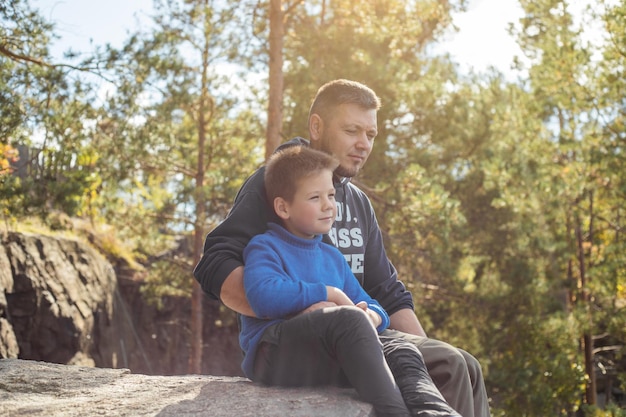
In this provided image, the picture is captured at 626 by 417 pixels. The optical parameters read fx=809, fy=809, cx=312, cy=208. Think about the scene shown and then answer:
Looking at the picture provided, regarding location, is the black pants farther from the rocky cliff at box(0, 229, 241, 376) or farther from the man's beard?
the rocky cliff at box(0, 229, 241, 376)

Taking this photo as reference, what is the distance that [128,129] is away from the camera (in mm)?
9016

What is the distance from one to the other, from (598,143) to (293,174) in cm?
925

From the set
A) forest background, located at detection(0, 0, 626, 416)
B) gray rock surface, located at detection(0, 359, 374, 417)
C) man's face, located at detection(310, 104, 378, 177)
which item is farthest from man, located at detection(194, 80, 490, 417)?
forest background, located at detection(0, 0, 626, 416)

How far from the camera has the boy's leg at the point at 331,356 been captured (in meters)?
2.62

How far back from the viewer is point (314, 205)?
3.03 metres

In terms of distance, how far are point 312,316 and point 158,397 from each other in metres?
0.73

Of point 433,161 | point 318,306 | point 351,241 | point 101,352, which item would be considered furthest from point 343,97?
point 433,161

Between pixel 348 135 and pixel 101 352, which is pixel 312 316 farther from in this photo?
pixel 101 352

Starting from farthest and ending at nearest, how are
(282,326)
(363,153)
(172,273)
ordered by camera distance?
(172,273) → (363,153) → (282,326)

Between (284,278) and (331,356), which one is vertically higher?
(284,278)

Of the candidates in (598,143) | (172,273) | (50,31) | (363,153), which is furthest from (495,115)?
(363,153)

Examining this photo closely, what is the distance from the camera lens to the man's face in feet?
11.8

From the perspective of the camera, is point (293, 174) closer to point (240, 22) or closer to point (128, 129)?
point (128, 129)

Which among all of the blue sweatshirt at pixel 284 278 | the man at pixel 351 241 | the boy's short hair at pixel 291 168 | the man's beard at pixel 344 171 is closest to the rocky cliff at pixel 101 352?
the blue sweatshirt at pixel 284 278
